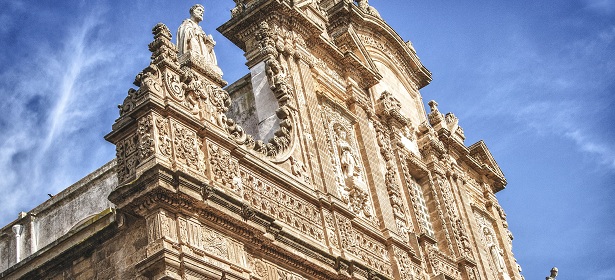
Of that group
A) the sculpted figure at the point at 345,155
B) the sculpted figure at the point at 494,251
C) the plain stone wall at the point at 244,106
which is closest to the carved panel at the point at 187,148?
the plain stone wall at the point at 244,106

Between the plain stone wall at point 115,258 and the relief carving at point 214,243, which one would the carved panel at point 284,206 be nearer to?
the relief carving at point 214,243

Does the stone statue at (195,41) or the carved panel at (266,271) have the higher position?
the stone statue at (195,41)

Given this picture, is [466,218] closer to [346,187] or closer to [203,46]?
[346,187]

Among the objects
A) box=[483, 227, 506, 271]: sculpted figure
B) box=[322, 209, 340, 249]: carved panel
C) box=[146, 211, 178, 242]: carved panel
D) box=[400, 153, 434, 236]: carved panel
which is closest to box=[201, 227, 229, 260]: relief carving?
box=[146, 211, 178, 242]: carved panel

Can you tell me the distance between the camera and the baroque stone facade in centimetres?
1223

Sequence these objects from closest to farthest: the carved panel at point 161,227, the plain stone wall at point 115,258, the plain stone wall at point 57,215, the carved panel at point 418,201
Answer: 1. the carved panel at point 161,227
2. the plain stone wall at point 115,258
3. the plain stone wall at point 57,215
4. the carved panel at point 418,201

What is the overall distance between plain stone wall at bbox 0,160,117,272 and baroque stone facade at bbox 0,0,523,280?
37 mm

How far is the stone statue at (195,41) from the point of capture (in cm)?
1466

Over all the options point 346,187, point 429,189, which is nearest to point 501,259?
point 429,189

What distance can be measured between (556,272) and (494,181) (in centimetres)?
332

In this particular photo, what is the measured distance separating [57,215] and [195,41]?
6.93 metres

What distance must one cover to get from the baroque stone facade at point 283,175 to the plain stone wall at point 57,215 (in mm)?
37

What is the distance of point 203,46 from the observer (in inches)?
590

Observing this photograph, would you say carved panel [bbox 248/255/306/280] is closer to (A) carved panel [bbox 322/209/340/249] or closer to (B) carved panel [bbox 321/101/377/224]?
(A) carved panel [bbox 322/209/340/249]
